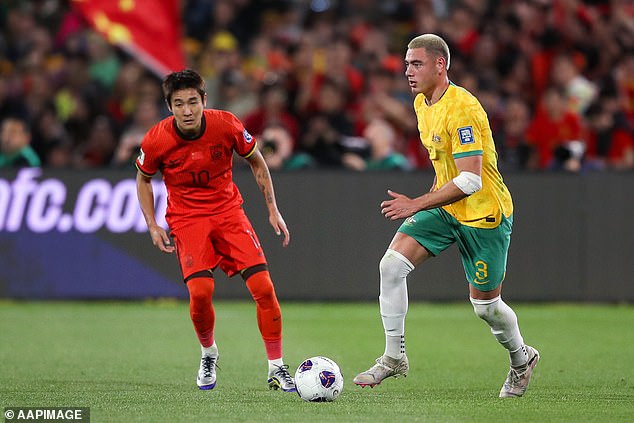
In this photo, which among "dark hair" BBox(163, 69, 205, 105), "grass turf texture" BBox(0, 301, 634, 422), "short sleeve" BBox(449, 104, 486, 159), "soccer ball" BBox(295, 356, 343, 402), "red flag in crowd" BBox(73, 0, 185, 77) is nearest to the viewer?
"grass turf texture" BBox(0, 301, 634, 422)

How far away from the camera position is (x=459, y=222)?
8.38 metres

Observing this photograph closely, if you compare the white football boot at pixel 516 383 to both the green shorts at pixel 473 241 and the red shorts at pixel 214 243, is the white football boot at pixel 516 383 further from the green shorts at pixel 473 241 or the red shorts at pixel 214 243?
the red shorts at pixel 214 243

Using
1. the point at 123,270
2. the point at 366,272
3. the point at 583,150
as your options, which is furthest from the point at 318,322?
the point at 583,150

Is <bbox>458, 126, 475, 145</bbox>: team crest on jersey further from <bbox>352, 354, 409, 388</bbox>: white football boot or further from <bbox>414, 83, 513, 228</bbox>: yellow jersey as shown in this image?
<bbox>352, 354, 409, 388</bbox>: white football boot

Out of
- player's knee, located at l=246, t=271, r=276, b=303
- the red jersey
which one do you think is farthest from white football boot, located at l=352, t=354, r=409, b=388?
the red jersey

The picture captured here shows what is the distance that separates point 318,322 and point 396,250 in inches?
214

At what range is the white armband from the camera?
794 centimetres

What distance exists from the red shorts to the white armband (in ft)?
5.21

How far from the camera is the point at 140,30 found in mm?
16938

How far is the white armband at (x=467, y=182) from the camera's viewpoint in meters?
7.94

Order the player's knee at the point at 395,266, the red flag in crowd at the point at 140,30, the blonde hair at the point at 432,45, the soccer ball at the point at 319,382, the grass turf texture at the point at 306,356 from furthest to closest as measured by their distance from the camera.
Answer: the red flag in crowd at the point at 140,30
the player's knee at the point at 395,266
the blonde hair at the point at 432,45
the soccer ball at the point at 319,382
the grass turf texture at the point at 306,356

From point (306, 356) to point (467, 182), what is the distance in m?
3.29

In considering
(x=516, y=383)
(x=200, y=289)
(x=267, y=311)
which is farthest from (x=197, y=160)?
(x=516, y=383)

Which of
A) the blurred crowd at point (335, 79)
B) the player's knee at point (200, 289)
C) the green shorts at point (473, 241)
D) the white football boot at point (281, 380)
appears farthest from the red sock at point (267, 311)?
the blurred crowd at point (335, 79)
